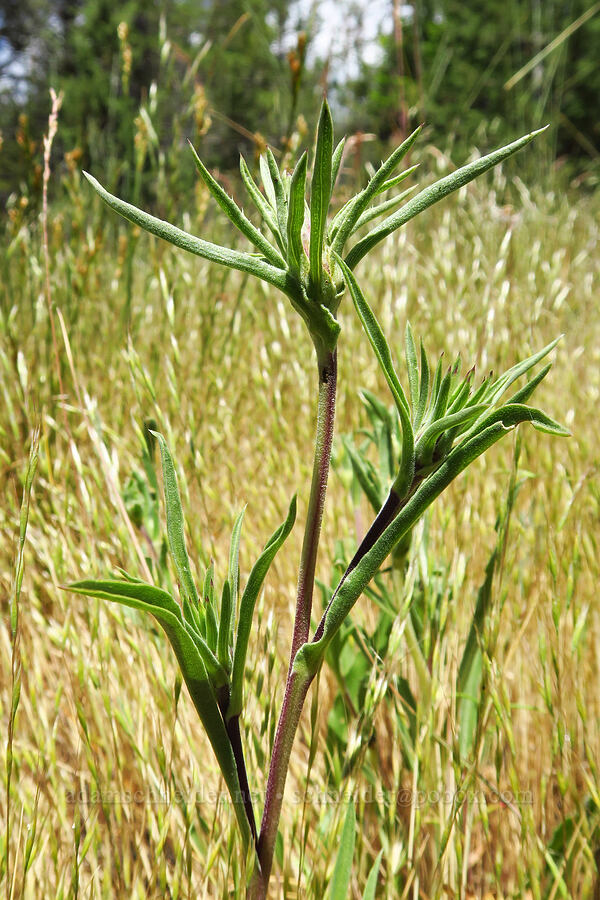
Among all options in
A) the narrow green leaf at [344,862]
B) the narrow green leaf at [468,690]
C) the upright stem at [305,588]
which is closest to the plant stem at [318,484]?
the upright stem at [305,588]

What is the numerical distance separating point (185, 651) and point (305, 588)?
0.30 feet

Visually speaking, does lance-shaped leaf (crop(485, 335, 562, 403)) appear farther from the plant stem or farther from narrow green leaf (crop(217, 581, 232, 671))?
narrow green leaf (crop(217, 581, 232, 671))

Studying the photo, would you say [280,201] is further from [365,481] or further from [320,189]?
[365,481]

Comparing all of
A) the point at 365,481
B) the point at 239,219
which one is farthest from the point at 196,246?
the point at 365,481

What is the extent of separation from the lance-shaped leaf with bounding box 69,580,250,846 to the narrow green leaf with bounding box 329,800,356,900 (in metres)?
0.12

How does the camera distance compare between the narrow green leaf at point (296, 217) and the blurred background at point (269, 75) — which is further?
the blurred background at point (269, 75)

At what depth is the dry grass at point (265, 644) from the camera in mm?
681

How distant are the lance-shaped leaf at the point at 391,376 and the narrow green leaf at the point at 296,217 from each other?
27 millimetres

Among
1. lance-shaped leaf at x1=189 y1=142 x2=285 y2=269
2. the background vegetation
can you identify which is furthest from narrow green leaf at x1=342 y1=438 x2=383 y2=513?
lance-shaped leaf at x1=189 y1=142 x2=285 y2=269

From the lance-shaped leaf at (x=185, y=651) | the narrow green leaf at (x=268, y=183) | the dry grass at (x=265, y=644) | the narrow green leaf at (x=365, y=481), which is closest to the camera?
the lance-shaped leaf at (x=185, y=651)

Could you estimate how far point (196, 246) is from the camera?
49cm

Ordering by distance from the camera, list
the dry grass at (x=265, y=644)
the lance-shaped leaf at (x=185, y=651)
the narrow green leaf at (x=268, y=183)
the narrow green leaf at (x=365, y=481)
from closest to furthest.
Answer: the lance-shaped leaf at (x=185, y=651)
the narrow green leaf at (x=268, y=183)
the dry grass at (x=265, y=644)
the narrow green leaf at (x=365, y=481)

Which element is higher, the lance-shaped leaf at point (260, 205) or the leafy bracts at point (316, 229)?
the lance-shaped leaf at point (260, 205)

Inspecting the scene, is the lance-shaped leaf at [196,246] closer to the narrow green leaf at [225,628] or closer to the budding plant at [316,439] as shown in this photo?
the budding plant at [316,439]
